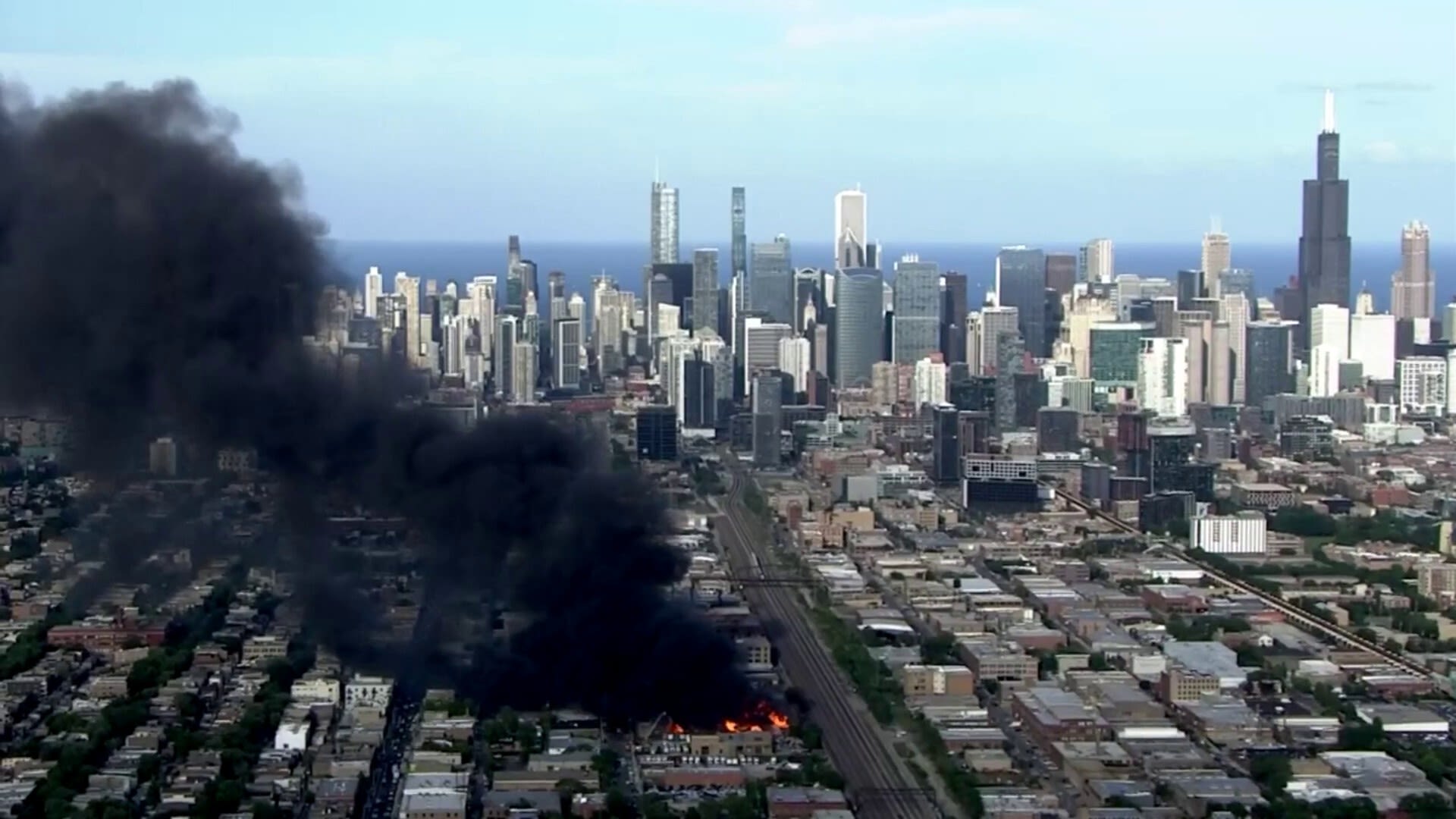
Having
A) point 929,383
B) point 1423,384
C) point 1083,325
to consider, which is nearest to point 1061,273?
point 1083,325

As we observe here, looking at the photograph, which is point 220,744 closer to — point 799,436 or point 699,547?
point 699,547

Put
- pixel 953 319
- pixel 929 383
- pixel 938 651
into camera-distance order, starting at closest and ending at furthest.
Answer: pixel 938 651 < pixel 929 383 < pixel 953 319

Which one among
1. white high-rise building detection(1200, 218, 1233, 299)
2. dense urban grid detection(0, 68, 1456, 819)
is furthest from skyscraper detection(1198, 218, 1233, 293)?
dense urban grid detection(0, 68, 1456, 819)

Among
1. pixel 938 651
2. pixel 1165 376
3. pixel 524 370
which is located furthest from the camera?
pixel 1165 376

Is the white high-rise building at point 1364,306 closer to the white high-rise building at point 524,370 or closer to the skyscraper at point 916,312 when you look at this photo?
the skyscraper at point 916,312

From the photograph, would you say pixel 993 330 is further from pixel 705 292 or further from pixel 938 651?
pixel 938 651

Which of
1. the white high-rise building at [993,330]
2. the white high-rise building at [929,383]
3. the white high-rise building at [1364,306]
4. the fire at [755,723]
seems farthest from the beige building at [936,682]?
the white high-rise building at [1364,306]

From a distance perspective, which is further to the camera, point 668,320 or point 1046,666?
point 668,320
